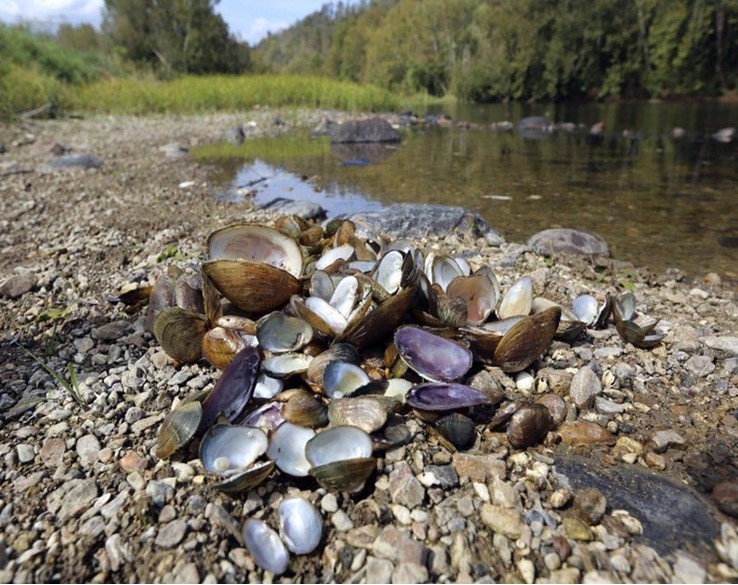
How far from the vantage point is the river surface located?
17.9ft

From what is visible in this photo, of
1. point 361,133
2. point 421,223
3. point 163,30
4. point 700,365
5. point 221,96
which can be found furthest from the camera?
point 163,30

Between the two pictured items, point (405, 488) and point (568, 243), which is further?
point (568, 243)

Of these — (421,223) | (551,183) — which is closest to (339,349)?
(421,223)

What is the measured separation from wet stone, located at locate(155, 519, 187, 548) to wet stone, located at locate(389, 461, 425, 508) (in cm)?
72

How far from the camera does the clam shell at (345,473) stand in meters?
1.70

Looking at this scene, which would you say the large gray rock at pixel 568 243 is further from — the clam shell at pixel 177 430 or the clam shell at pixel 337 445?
the clam shell at pixel 177 430

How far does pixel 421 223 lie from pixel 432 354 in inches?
111

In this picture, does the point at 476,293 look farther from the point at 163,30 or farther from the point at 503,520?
the point at 163,30

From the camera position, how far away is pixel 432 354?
7.36 feet

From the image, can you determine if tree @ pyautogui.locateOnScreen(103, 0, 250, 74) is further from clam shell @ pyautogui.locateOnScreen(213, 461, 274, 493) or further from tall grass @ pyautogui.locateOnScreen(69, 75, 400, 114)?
clam shell @ pyautogui.locateOnScreen(213, 461, 274, 493)

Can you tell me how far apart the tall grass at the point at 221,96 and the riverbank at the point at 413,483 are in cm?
1799

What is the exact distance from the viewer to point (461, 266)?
295cm

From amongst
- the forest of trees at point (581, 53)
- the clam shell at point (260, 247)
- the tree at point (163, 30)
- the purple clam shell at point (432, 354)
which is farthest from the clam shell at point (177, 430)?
the forest of trees at point (581, 53)

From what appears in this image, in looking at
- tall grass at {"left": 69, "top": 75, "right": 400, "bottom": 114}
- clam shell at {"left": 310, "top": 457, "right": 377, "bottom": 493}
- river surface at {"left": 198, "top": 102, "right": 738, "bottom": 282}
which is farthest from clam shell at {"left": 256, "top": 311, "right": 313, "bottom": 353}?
tall grass at {"left": 69, "top": 75, "right": 400, "bottom": 114}
